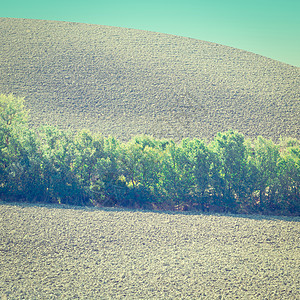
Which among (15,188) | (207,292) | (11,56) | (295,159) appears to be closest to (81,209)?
(15,188)

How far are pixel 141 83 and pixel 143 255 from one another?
26.0m

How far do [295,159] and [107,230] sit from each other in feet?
19.1

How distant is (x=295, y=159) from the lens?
9820 millimetres

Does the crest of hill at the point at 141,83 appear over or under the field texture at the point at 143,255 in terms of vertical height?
over

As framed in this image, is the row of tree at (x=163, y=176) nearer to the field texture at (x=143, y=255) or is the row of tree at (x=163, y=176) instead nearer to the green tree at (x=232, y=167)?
the green tree at (x=232, y=167)

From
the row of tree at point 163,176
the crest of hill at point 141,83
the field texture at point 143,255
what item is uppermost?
the crest of hill at point 141,83

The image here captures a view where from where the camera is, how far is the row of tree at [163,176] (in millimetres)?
9828

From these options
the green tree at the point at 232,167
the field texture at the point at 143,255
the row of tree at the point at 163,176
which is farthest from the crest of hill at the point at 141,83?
the field texture at the point at 143,255

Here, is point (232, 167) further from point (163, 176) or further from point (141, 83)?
point (141, 83)

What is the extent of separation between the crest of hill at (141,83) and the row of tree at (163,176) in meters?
12.0

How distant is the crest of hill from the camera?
24828 millimetres

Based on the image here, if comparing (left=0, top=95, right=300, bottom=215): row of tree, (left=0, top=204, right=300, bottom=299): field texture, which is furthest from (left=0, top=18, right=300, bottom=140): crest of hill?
(left=0, top=204, right=300, bottom=299): field texture

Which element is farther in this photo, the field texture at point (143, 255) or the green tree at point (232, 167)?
the green tree at point (232, 167)

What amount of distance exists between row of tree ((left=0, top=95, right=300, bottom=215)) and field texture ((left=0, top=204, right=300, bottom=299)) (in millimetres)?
977
